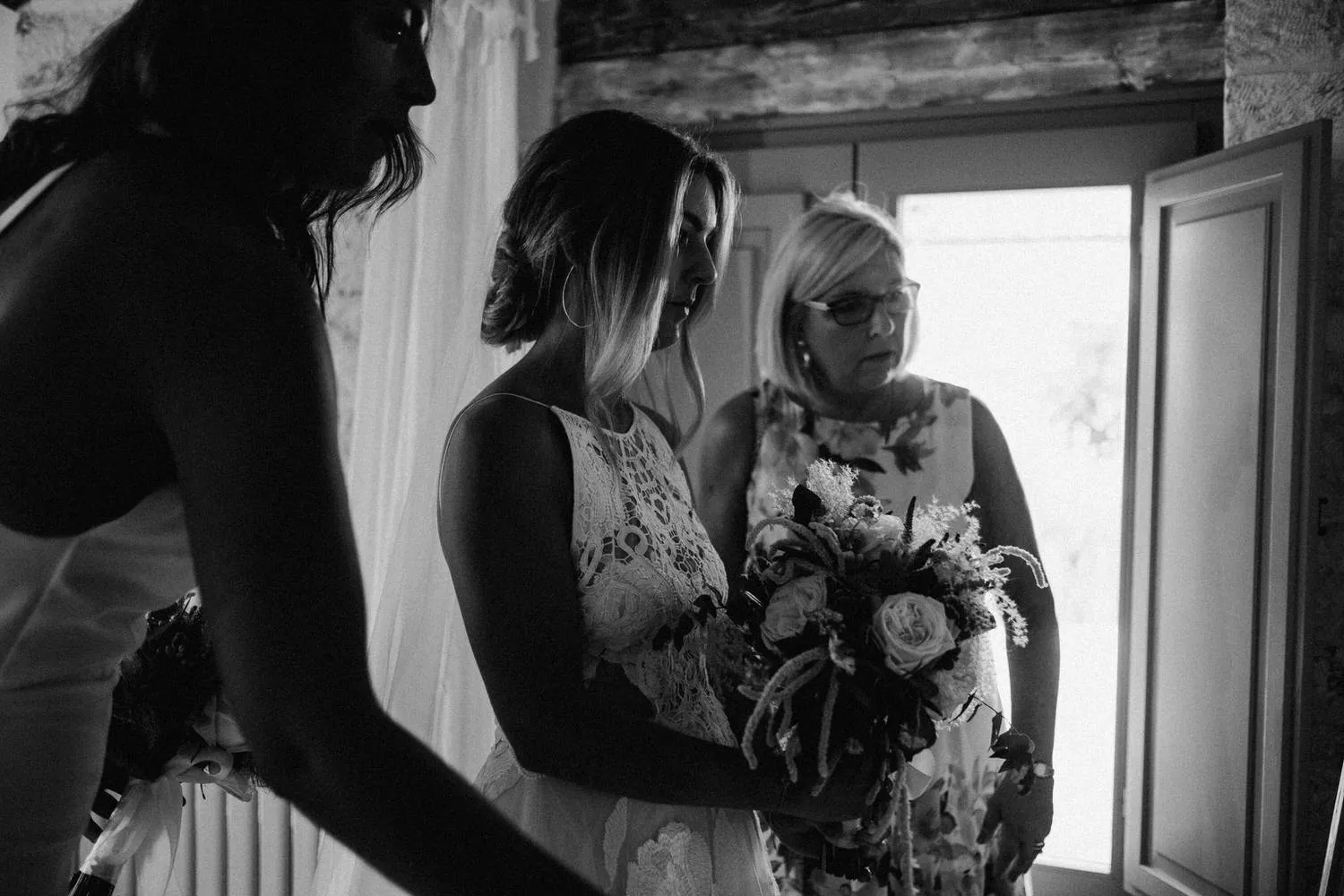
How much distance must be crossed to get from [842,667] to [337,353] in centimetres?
293

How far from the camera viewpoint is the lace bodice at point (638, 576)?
1.48 metres

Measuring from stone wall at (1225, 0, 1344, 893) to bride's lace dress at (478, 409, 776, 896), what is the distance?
2.05 m

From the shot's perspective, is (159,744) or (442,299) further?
(442,299)

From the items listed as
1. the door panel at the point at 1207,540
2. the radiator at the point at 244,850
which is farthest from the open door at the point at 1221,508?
the radiator at the point at 244,850

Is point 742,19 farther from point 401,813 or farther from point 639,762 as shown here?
point 401,813

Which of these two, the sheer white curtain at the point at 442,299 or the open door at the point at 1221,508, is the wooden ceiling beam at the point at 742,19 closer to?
the sheer white curtain at the point at 442,299

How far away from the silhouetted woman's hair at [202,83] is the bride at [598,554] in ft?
2.17

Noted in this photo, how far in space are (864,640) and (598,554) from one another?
1.22 ft

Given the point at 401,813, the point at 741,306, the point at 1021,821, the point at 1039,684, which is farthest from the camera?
the point at 741,306

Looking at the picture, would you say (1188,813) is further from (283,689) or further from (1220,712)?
(283,689)

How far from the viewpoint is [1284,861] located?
270 cm

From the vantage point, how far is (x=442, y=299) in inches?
127

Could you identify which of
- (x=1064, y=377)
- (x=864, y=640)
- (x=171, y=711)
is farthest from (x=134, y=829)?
(x=1064, y=377)

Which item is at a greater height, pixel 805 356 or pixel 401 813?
pixel 805 356
